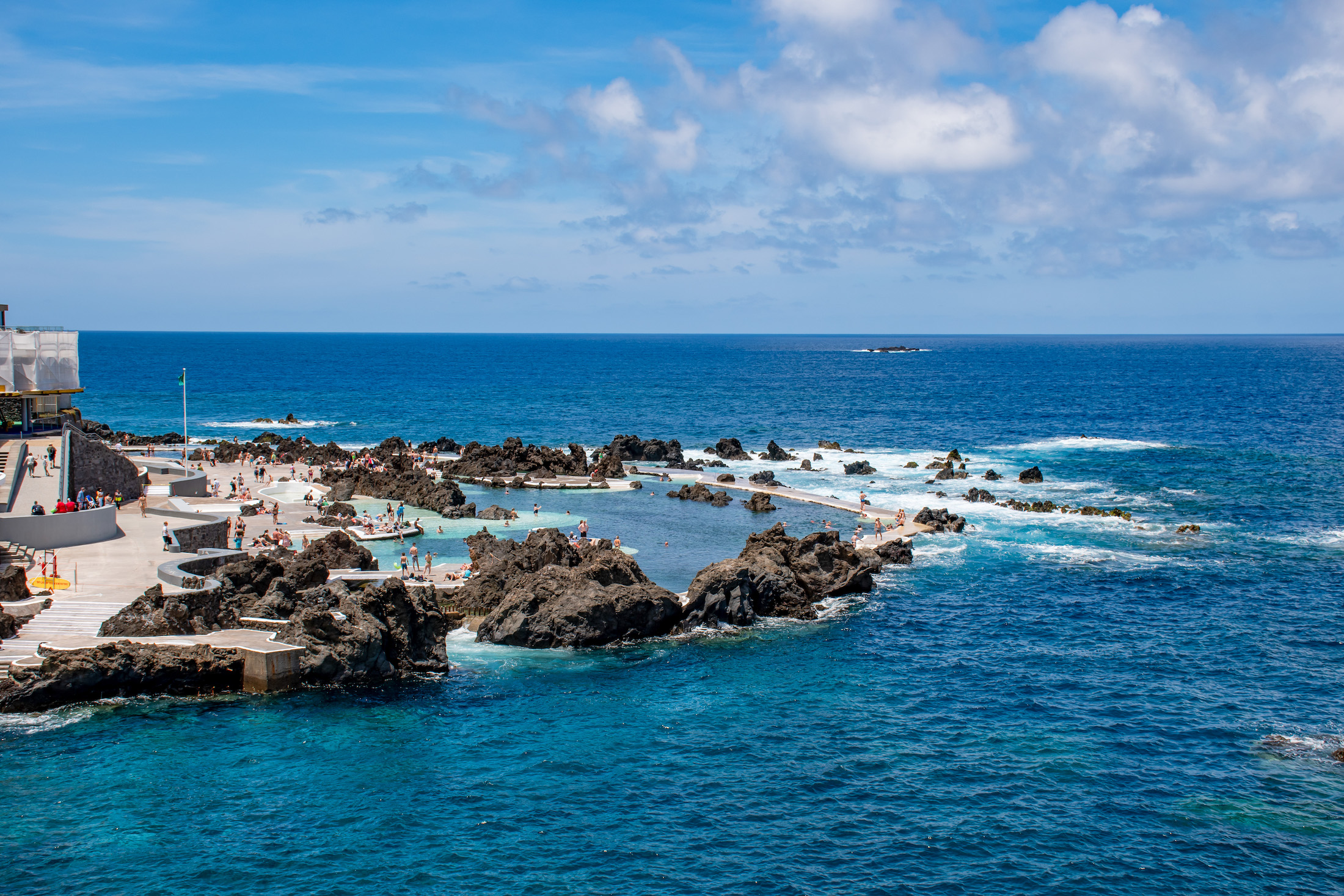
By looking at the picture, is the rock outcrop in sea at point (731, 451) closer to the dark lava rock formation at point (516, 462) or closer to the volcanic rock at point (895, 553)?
the dark lava rock formation at point (516, 462)

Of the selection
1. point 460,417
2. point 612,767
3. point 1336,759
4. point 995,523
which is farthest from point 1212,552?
point 460,417

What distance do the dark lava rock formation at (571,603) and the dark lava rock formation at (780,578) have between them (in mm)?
1860

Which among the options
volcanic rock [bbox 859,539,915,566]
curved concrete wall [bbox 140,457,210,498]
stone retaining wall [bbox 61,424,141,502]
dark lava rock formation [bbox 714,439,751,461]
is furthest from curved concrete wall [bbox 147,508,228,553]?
dark lava rock formation [bbox 714,439,751,461]

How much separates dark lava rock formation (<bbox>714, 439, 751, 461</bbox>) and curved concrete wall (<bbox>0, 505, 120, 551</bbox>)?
60.1 metres

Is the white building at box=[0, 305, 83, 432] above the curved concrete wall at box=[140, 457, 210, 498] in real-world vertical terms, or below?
above

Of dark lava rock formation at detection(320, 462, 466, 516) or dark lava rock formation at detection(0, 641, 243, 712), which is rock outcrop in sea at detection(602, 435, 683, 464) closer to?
dark lava rock formation at detection(320, 462, 466, 516)

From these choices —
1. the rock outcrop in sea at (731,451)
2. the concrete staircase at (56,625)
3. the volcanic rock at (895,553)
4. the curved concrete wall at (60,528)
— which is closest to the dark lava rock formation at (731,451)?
the rock outcrop in sea at (731,451)

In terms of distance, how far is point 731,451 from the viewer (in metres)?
98.2

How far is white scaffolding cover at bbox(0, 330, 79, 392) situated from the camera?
54062 millimetres

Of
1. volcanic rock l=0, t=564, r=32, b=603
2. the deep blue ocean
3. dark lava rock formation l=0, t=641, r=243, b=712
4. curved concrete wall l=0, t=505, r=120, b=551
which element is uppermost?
curved concrete wall l=0, t=505, r=120, b=551

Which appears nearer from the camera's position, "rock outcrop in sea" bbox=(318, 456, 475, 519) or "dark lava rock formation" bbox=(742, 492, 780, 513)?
"rock outcrop in sea" bbox=(318, 456, 475, 519)

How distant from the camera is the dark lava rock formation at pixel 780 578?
144ft

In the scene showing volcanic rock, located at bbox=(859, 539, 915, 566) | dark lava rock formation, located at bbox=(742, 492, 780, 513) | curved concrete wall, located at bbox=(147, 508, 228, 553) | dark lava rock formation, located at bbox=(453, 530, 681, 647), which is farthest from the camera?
dark lava rock formation, located at bbox=(742, 492, 780, 513)

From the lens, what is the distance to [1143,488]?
79.4 meters
